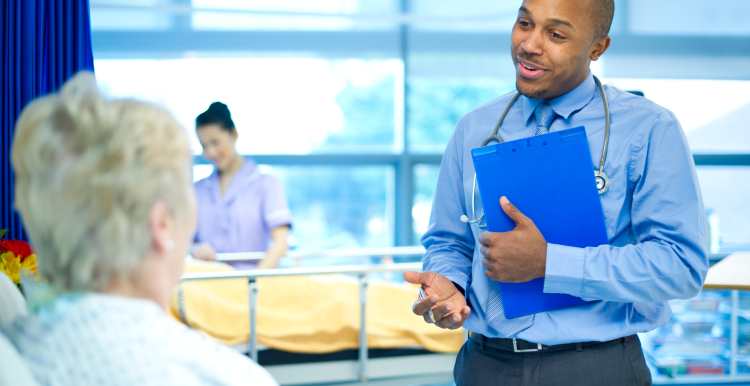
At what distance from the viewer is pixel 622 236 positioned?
3.88 feet

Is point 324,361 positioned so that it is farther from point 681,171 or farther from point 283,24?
point 283,24

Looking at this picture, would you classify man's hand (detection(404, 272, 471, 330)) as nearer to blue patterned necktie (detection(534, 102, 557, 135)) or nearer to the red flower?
blue patterned necktie (detection(534, 102, 557, 135))

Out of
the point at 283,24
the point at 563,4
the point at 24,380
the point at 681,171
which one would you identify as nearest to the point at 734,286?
the point at 681,171

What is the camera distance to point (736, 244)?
4.41 m

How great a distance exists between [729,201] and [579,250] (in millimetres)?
4138

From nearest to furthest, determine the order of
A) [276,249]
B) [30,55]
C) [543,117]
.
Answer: [543,117]
[30,55]
[276,249]

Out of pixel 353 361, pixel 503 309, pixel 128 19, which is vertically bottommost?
pixel 353 361

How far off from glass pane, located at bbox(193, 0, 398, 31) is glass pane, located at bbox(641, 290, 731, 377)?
2764 mm

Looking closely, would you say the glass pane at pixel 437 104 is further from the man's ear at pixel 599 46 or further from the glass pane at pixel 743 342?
the man's ear at pixel 599 46

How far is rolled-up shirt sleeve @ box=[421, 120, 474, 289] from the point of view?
4.36ft

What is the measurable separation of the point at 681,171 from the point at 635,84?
12.2 feet

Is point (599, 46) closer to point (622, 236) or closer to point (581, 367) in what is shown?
point (622, 236)

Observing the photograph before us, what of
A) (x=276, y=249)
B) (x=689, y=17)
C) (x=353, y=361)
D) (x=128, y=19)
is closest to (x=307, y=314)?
(x=353, y=361)

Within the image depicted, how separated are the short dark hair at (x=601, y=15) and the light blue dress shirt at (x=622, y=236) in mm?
112
